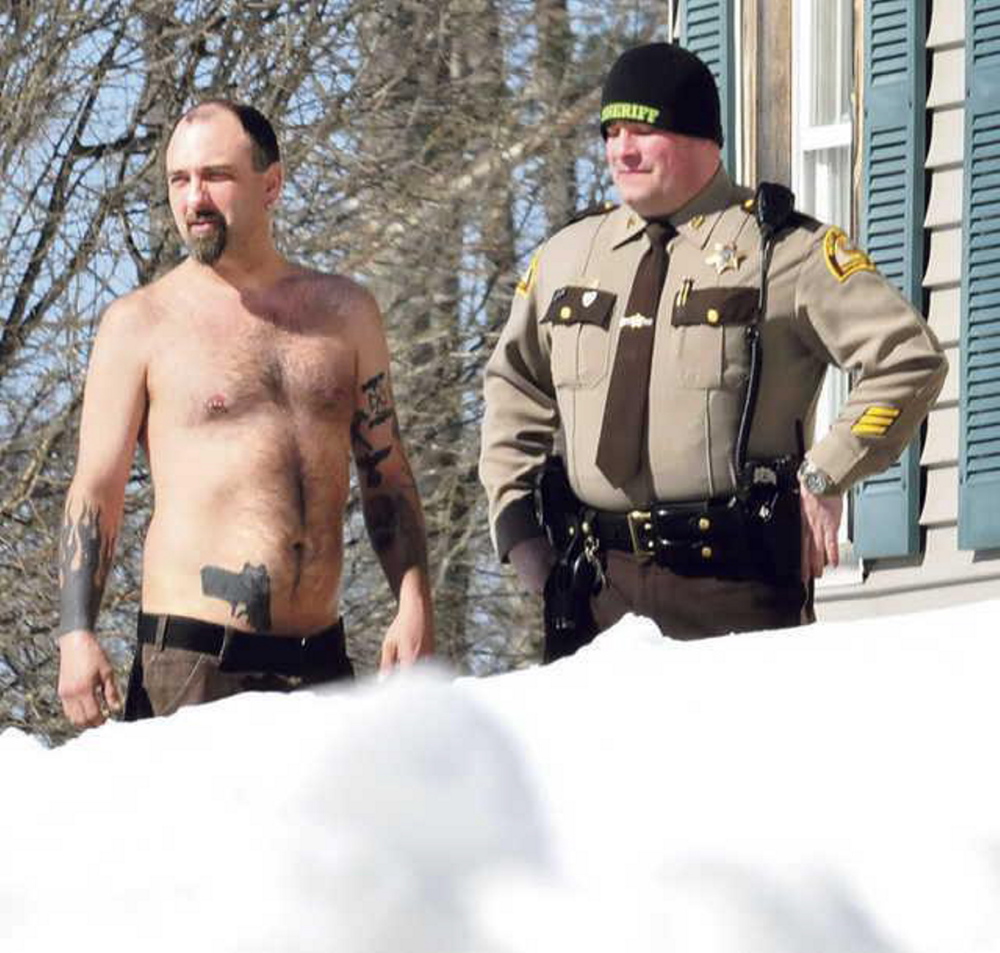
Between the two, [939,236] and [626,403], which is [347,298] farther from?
[939,236]

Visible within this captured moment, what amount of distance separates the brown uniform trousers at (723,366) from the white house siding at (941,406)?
388cm

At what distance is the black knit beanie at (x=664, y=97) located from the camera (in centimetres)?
586

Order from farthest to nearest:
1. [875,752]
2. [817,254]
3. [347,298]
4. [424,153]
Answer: [424,153], [347,298], [817,254], [875,752]

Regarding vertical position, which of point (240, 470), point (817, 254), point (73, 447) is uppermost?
point (817, 254)

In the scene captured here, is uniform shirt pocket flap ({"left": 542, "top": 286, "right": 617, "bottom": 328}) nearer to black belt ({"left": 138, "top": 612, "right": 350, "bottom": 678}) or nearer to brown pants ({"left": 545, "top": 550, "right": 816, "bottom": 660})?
brown pants ({"left": 545, "top": 550, "right": 816, "bottom": 660})

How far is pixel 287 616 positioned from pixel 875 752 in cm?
418

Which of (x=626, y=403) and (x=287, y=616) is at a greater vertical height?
(x=626, y=403)

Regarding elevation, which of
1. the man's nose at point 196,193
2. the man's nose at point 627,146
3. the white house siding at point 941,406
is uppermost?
the man's nose at point 627,146

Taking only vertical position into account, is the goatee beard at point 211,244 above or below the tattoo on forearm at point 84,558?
above

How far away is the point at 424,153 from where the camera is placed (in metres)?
16.0

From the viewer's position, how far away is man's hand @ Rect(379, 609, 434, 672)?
236 inches

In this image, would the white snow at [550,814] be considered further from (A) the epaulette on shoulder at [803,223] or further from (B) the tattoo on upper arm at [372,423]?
(B) the tattoo on upper arm at [372,423]

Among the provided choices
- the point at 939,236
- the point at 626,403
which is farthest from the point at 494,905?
the point at 939,236

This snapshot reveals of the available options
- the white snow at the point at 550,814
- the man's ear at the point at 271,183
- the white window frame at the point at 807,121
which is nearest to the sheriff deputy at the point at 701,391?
the man's ear at the point at 271,183
